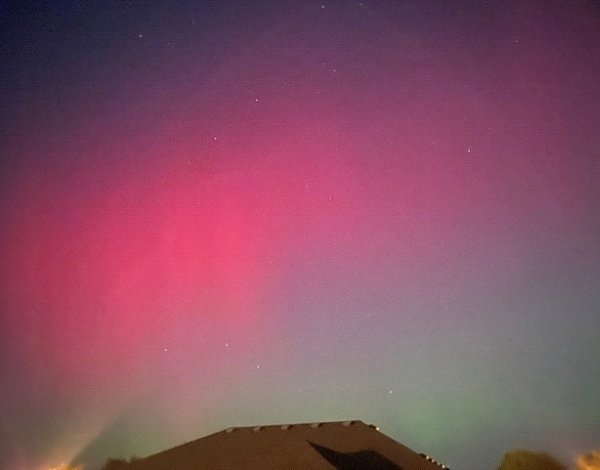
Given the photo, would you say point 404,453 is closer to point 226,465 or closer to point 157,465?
point 226,465

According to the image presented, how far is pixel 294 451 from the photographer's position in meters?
9.60

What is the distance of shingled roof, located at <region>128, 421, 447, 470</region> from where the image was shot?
372 inches

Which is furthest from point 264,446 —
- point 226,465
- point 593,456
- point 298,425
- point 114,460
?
point 593,456

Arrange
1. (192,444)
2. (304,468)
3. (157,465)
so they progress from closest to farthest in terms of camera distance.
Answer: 1. (304,468)
2. (157,465)
3. (192,444)

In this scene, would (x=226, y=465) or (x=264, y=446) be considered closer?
(x=226, y=465)

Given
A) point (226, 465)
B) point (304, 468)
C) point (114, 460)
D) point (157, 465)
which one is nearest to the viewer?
point (304, 468)

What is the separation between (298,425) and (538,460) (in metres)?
6.40

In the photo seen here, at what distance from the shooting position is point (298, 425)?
12.6 m

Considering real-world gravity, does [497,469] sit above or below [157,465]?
below

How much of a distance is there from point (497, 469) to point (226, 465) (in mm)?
8916

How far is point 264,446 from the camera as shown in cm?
1034

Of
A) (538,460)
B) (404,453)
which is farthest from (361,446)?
(538,460)

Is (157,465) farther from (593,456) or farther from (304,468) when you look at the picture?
(593,456)

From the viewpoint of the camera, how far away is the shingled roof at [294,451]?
9.45m
